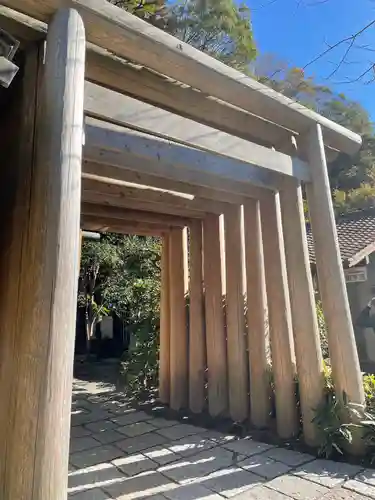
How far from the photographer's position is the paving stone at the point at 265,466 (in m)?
3.14

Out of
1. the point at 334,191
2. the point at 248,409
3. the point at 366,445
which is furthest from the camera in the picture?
the point at 334,191

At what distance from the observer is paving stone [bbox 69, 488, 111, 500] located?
9.24 feet

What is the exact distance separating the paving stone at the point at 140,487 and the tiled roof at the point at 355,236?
16.2 feet

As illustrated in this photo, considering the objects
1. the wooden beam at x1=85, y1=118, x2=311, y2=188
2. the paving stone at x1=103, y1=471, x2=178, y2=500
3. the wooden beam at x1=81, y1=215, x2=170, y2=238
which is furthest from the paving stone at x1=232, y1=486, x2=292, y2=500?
the wooden beam at x1=81, y1=215, x2=170, y2=238

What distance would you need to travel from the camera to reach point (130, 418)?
16.5ft

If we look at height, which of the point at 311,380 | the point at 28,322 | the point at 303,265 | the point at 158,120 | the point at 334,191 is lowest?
the point at 311,380

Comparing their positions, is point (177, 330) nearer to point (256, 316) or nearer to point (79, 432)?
point (256, 316)

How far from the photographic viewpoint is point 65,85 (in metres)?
2.12

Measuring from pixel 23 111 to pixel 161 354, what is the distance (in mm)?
4310

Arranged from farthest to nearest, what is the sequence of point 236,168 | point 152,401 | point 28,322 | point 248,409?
point 152,401 → point 248,409 → point 236,168 → point 28,322

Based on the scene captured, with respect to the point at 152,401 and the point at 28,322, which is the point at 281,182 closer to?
the point at 28,322

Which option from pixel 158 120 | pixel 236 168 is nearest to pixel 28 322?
pixel 158 120

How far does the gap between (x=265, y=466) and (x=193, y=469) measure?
2.06 ft

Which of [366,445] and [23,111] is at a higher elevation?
[23,111]
